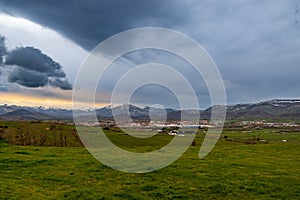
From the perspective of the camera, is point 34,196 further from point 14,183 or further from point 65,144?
point 65,144

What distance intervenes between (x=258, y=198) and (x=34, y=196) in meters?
12.8

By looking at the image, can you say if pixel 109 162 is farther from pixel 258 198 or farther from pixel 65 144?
pixel 65 144

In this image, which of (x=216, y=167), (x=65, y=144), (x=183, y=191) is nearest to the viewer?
(x=183, y=191)

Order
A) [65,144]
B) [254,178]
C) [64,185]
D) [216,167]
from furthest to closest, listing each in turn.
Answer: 1. [65,144]
2. [216,167]
3. [254,178]
4. [64,185]

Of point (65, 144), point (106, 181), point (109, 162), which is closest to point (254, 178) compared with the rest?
point (106, 181)

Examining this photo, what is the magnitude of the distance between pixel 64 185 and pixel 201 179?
30.8 feet

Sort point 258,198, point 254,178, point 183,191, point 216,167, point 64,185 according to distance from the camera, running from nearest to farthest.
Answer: point 258,198, point 183,191, point 64,185, point 254,178, point 216,167

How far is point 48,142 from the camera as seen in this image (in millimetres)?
47438

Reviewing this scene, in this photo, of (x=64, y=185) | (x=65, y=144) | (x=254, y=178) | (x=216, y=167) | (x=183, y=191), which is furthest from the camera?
(x=65, y=144)

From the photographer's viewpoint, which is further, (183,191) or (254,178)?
(254,178)

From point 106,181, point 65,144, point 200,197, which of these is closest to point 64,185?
point 106,181

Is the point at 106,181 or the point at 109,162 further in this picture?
the point at 109,162

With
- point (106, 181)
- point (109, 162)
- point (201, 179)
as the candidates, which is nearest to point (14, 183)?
point (106, 181)

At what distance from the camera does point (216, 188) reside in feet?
58.9
